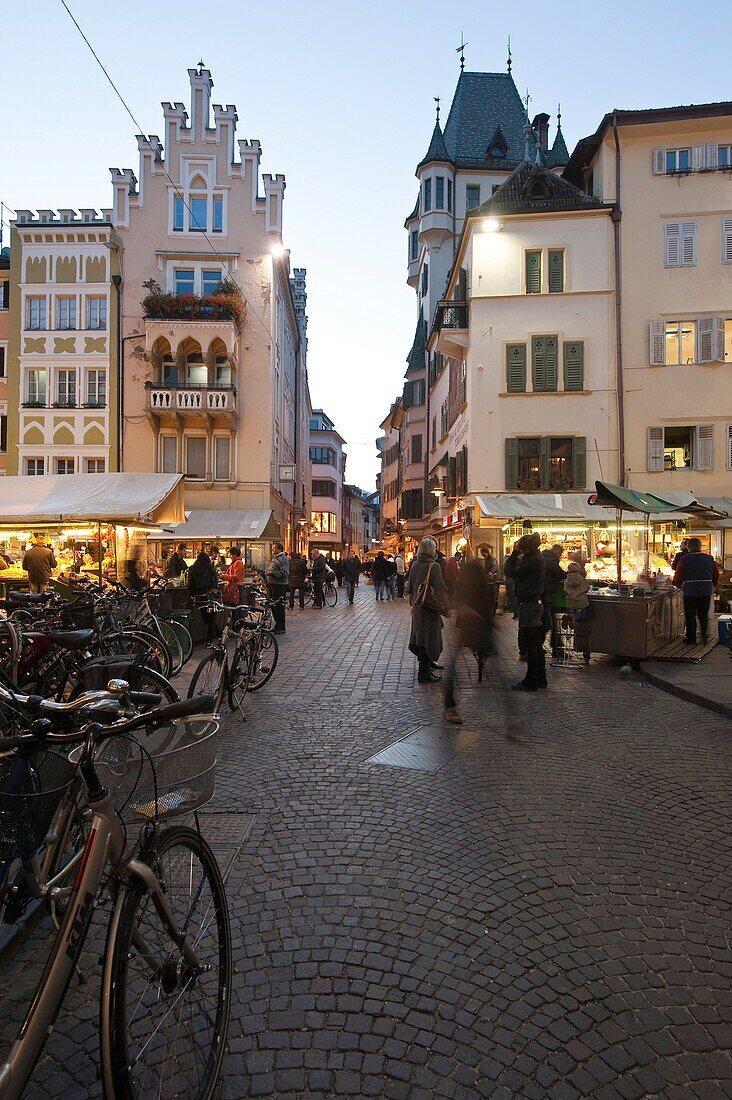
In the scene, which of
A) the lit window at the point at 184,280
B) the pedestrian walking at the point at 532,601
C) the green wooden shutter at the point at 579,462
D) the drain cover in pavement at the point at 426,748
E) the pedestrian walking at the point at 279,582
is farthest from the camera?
the lit window at the point at 184,280

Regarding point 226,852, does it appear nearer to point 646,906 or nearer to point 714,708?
point 646,906

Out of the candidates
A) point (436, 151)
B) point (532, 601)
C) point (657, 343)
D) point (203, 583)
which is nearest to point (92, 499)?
point (203, 583)

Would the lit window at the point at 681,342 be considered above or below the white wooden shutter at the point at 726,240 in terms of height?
below

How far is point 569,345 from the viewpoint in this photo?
24906mm

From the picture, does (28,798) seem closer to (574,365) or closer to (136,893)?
(136,893)

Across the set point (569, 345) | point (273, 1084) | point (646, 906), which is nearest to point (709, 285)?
point (569, 345)

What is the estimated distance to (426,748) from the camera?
6.07 m

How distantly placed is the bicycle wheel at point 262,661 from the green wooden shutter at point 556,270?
20583mm

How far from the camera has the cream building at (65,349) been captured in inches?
1180

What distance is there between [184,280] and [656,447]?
67.7ft

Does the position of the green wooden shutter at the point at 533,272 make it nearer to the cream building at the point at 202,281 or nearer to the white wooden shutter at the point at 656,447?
the white wooden shutter at the point at 656,447

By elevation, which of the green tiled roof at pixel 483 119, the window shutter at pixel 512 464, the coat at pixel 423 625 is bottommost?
the coat at pixel 423 625

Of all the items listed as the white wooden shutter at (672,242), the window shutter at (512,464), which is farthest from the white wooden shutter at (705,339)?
the window shutter at (512,464)

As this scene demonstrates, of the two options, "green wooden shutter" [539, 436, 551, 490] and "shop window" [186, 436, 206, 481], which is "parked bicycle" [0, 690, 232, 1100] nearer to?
"green wooden shutter" [539, 436, 551, 490]
